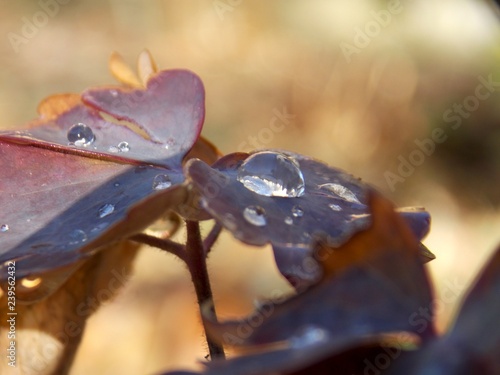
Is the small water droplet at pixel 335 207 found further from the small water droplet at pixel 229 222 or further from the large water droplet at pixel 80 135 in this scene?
the large water droplet at pixel 80 135

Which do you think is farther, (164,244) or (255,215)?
(164,244)

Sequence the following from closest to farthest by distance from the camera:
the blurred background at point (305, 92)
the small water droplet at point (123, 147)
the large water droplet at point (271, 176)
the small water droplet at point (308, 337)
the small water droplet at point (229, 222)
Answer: the small water droplet at point (308, 337)
the small water droplet at point (229, 222)
the large water droplet at point (271, 176)
the small water droplet at point (123, 147)
the blurred background at point (305, 92)

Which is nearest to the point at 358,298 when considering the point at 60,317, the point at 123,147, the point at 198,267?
the point at 198,267

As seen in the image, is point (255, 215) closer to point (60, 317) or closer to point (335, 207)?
point (335, 207)

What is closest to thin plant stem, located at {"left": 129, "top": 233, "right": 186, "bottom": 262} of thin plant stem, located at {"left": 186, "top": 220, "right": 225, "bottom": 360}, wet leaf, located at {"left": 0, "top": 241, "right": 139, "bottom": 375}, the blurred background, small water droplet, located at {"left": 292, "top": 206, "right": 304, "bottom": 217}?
thin plant stem, located at {"left": 186, "top": 220, "right": 225, "bottom": 360}

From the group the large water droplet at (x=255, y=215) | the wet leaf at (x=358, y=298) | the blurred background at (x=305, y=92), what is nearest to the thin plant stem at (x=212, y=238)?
the large water droplet at (x=255, y=215)

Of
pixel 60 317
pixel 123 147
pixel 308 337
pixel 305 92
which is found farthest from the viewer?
pixel 305 92

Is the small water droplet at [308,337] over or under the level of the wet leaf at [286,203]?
over
